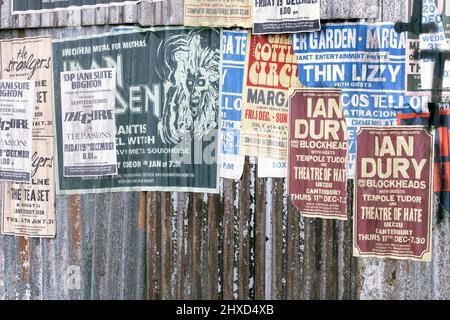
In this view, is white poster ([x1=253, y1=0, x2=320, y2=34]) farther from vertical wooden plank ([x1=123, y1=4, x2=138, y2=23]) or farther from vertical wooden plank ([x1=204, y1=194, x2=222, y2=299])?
vertical wooden plank ([x1=204, y1=194, x2=222, y2=299])

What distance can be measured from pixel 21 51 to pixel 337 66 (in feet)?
10.3

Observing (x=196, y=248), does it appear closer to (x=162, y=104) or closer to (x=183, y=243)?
(x=183, y=243)

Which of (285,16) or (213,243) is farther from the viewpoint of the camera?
(213,243)

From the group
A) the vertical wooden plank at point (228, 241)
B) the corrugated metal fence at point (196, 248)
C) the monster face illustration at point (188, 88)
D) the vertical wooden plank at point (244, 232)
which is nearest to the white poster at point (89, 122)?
the corrugated metal fence at point (196, 248)

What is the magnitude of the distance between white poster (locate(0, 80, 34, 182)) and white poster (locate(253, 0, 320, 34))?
94.8 inches

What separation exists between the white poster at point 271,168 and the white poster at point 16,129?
7.81ft

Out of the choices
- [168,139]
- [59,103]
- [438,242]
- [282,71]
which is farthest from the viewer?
[59,103]

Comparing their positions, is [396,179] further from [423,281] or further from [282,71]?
[282,71]

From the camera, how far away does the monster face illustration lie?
7309 millimetres

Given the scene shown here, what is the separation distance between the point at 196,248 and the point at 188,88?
1.38 m

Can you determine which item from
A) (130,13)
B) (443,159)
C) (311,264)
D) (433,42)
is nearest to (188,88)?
(130,13)

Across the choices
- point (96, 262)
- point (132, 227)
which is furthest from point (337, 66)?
point (96, 262)

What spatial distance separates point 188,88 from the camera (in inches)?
292
